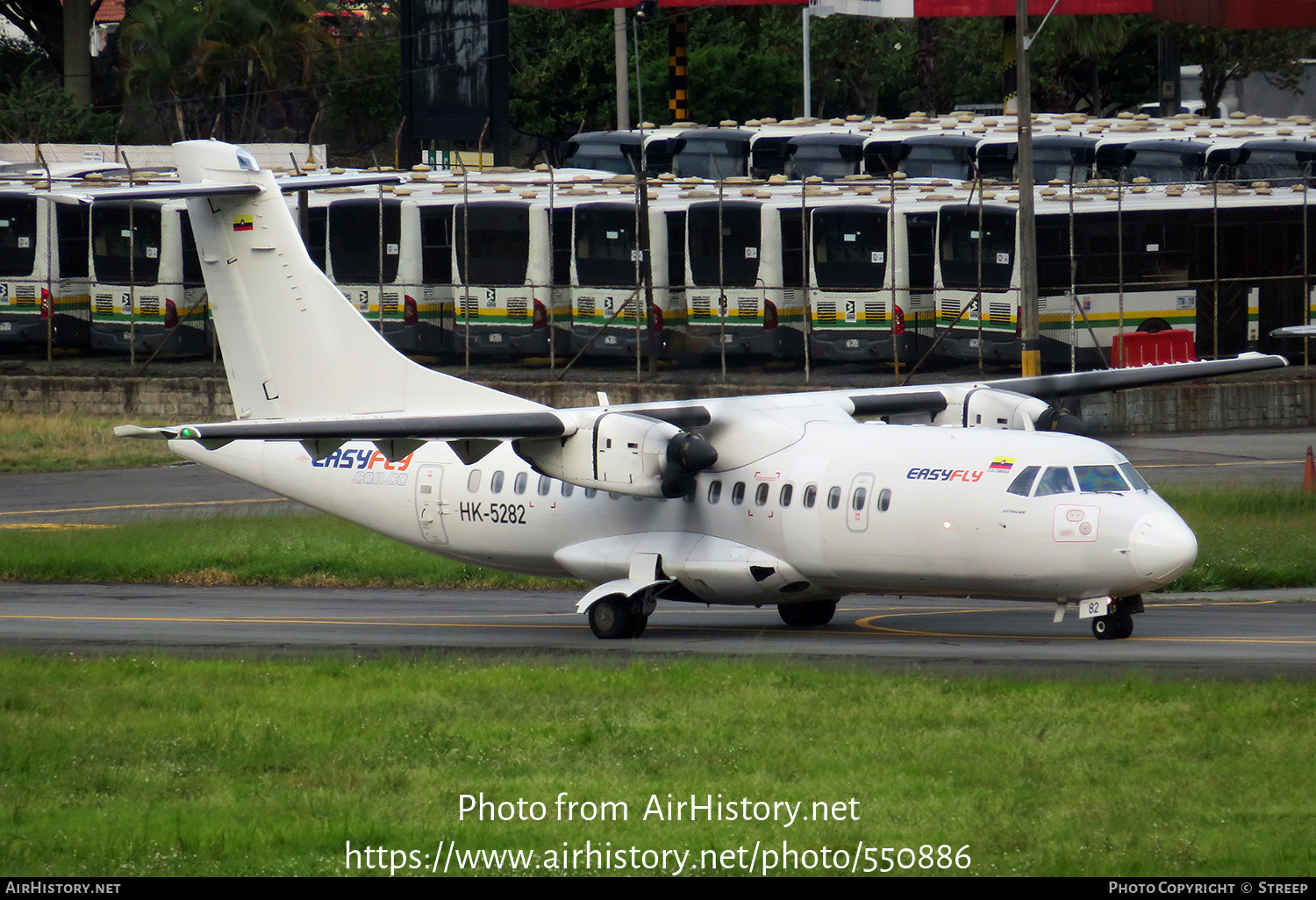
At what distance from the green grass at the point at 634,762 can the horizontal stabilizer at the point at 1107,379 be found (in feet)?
24.6

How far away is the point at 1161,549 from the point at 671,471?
236 inches

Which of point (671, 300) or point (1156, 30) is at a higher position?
point (1156, 30)

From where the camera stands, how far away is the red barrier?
39219mm

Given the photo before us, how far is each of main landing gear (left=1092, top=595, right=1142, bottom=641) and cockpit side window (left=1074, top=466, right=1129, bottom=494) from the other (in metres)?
1.25

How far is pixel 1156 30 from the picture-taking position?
2874 inches

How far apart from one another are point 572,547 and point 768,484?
3082 mm

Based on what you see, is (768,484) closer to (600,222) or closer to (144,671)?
(144,671)

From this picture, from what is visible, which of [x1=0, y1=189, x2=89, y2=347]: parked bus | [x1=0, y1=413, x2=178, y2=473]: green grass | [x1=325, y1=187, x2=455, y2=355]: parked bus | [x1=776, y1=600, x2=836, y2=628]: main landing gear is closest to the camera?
[x1=776, y1=600, x2=836, y2=628]: main landing gear

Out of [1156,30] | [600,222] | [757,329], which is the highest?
[1156,30]

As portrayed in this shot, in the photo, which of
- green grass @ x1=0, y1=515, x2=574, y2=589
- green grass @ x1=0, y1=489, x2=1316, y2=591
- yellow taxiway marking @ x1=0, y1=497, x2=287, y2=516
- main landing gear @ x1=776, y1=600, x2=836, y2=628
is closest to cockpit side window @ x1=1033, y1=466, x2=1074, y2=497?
main landing gear @ x1=776, y1=600, x2=836, y2=628

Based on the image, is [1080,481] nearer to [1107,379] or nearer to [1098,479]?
[1098,479]

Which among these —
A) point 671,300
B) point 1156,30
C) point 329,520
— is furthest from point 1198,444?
point 1156,30

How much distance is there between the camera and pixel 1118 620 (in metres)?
19.5

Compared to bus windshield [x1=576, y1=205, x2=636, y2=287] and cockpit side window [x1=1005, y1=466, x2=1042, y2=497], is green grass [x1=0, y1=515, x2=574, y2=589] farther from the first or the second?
bus windshield [x1=576, y1=205, x2=636, y2=287]
